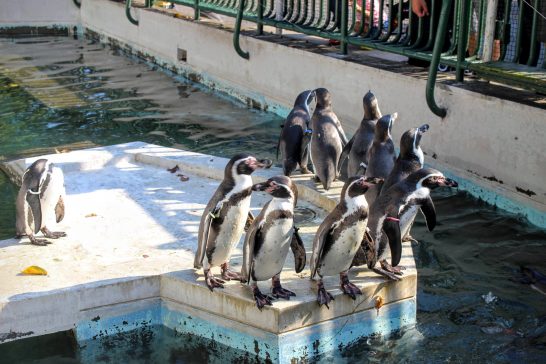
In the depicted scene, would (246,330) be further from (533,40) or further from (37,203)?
(533,40)

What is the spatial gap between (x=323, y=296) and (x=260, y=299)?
0.35 metres

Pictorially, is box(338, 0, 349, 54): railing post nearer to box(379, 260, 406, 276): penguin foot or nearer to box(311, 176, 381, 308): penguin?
box(379, 260, 406, 276): penguin foot

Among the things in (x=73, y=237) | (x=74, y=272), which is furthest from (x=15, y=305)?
(x=73, y=237)

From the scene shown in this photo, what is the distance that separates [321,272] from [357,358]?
520 millimetres

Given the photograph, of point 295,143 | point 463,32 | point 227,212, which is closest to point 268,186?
point 227,212

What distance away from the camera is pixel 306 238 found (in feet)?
19.4

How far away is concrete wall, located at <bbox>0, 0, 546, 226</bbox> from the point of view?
6.90m

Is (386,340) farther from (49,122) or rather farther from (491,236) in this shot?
(49,122)

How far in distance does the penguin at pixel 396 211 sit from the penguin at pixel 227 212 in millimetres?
759

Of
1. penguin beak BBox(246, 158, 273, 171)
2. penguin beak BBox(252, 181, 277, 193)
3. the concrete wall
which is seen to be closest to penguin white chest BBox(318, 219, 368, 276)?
penguin beak BBox(252, 181, 277, 193)

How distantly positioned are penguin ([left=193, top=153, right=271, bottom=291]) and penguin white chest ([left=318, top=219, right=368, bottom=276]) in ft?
1.81

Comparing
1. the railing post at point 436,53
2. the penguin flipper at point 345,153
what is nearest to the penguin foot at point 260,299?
the penguin flipper at point 345,153

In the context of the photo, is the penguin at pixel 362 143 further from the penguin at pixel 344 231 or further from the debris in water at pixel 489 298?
the penguin at pixel 344 231

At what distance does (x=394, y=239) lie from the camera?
5.04m
